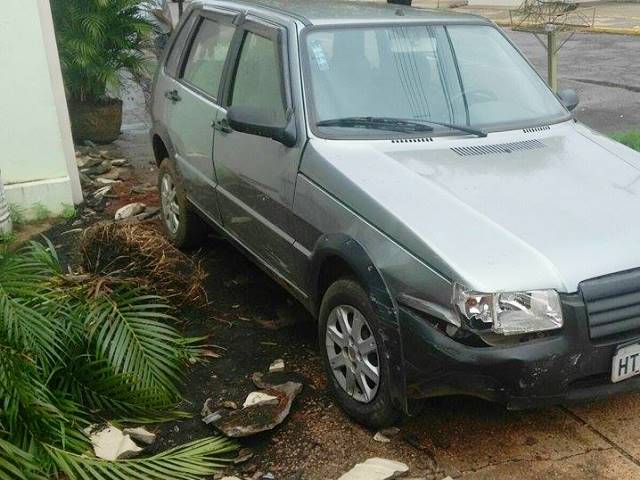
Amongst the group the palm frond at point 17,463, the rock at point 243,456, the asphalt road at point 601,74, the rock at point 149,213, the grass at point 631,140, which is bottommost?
the asphalt road at point 601,74

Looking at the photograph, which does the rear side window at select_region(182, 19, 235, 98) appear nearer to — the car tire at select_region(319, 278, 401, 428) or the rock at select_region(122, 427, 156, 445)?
the car tire at select_region(319, 278, 401, 428)

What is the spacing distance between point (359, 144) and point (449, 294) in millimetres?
1201

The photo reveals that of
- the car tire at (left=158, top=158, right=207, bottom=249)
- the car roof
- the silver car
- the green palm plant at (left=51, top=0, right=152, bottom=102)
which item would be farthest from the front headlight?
the green palm plant at (left=51, top=0, right=152, bottom=102)

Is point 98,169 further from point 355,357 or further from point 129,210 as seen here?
point 355,357

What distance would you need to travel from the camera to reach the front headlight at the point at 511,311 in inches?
122

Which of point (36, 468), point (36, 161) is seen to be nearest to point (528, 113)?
point (36, 468)

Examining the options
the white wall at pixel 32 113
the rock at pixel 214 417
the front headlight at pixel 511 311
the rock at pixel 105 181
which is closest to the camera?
the front headlight at pixel 511 311

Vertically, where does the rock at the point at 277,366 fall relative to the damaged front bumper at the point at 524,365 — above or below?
below

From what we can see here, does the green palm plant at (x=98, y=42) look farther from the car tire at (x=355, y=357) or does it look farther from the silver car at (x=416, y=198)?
the car tire at (x=355, y=357)

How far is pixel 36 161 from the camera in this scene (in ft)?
22.0

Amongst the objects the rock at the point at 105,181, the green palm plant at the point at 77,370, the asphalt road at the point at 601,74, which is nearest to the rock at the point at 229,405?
the green palm plant at the point at 77,370

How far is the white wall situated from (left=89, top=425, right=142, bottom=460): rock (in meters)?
3.59

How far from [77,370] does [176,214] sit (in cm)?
240

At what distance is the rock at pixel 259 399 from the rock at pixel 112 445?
584mm
